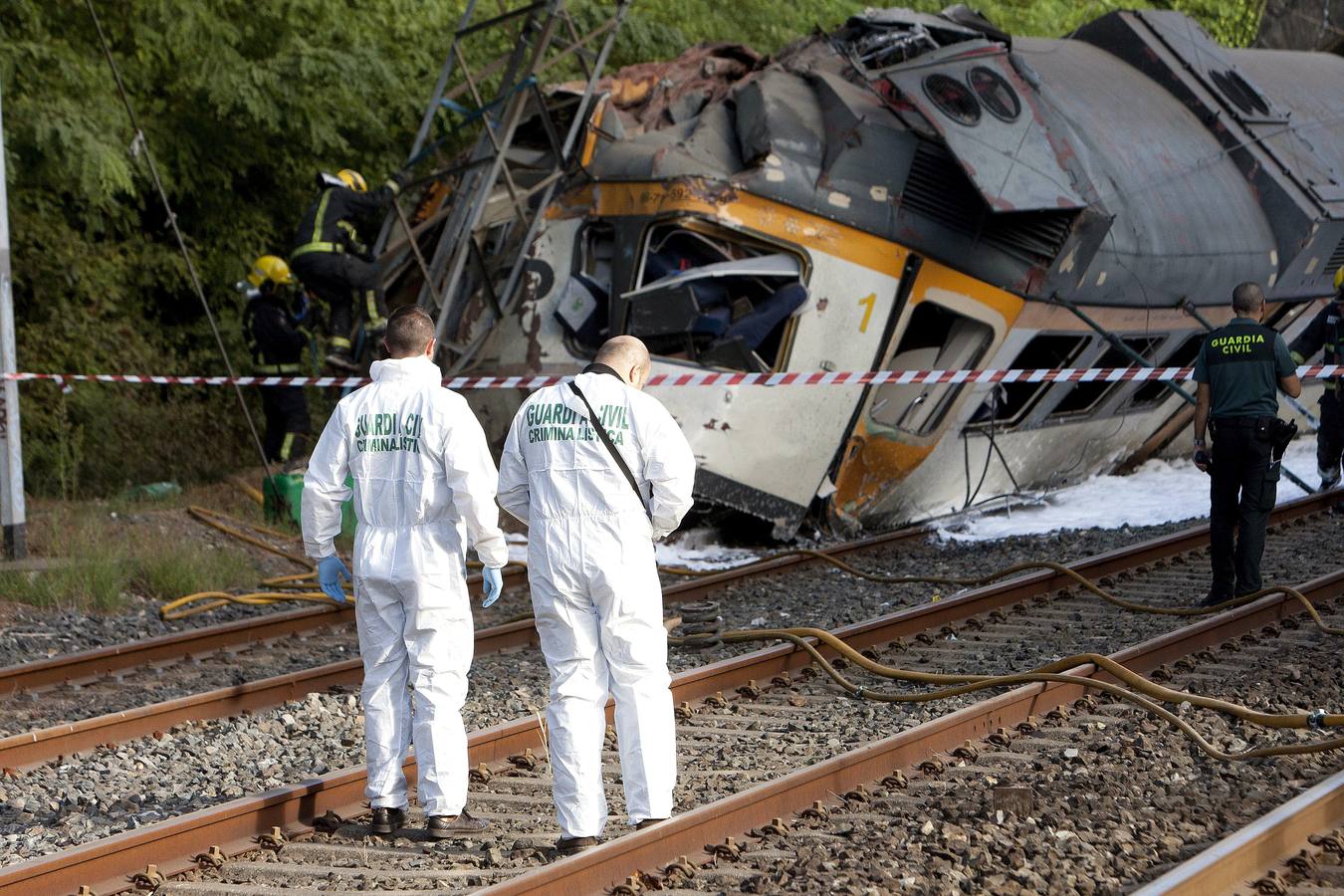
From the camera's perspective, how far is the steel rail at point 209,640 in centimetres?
801

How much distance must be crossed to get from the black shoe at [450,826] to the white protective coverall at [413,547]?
0.04 m

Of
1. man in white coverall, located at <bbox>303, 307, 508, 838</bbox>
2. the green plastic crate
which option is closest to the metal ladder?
the green plastic crate

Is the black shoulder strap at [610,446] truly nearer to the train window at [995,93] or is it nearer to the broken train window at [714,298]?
the broken train window at [714,298]

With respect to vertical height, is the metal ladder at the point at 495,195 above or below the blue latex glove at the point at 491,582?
above

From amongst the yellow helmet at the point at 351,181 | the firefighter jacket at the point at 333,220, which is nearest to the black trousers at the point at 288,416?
the firefighter jacket at the point at 333,220

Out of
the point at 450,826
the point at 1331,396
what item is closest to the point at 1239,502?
the point at 1331,396

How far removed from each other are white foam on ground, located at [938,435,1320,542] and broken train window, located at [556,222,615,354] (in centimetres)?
313

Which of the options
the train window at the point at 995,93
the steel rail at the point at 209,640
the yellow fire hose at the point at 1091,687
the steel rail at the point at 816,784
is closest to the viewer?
the steel rail at the point at 816,784

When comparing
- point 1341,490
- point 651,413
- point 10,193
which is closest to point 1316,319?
point 1341,490

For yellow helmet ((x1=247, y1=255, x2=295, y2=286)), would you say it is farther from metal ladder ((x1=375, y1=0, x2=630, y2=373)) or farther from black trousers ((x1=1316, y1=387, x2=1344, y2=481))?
black trousers ((x1=1316, y1=387, x2=1344, y2=481))

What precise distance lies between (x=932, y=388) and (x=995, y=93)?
2.18 meters

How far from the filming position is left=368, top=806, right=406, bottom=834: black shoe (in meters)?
5.38

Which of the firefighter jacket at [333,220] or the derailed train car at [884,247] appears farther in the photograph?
the firefighter jacket at [333,220]

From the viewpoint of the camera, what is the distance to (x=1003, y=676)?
6.72 meters
